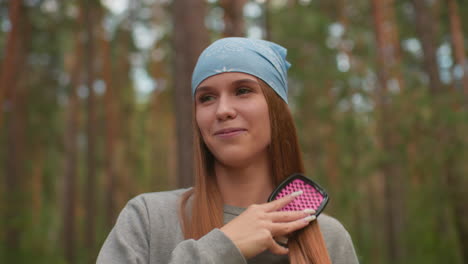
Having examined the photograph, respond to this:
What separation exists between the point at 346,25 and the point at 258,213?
14.6 m

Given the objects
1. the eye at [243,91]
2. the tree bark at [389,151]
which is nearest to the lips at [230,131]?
the eye at [243,91]

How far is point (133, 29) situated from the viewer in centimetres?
1767

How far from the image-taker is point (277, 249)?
1738mm

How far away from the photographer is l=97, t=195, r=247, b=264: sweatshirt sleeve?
1604 mm

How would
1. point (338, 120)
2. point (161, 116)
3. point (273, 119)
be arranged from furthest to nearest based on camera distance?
point (161, 116) < point (338, 120) < point (273, 119)

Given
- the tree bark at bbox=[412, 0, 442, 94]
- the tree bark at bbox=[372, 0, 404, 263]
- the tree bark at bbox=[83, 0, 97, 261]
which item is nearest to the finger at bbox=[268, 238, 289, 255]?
the tree bark at bbox=[412, 0, 442, 94]

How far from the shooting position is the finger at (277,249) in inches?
67.4

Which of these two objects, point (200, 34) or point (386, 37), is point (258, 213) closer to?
point (200, 34)

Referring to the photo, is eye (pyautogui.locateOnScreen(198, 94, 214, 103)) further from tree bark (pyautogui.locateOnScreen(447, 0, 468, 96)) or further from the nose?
tree bark (pyautogui.locateOnScreen(447, 0, 468, 96))

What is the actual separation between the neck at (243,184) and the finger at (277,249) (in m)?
0.30

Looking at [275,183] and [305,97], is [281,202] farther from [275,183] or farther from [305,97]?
[305,97]

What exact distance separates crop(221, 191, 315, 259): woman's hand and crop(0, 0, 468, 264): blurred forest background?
10.1ft

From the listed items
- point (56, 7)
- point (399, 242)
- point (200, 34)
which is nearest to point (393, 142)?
point (399, 242)

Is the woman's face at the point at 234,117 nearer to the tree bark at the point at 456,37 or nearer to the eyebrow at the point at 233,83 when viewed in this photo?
the eyebrow at the point at 233,83
